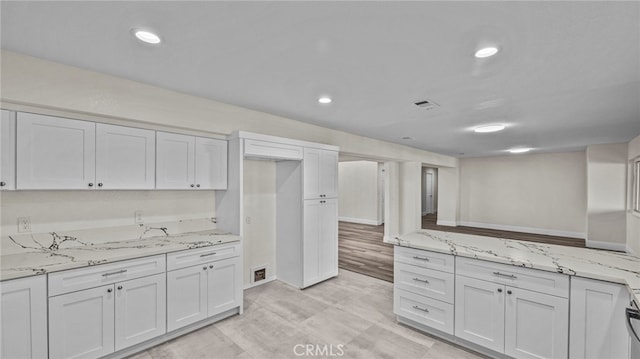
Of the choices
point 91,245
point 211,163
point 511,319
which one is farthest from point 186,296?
point 511,319

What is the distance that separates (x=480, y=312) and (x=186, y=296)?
2676 mm

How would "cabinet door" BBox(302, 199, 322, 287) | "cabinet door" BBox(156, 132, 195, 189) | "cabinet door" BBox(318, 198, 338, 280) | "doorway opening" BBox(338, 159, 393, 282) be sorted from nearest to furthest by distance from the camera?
"cabinet door" BBox(156, 132, 195, 189)
"cabinet door" BBox(302, 199, 322, 287)
"cabinet door" BBox(318, 198, 338, 280)
"doorway opening" BBox(338, 159, 393, 282)

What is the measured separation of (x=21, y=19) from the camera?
5.04ft

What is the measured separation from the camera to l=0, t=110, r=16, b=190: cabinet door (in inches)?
74.6

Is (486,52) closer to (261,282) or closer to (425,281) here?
(425,281)

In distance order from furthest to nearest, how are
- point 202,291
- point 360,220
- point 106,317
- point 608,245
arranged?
point 360,220, point 608,245, point 202,291, point 106,317

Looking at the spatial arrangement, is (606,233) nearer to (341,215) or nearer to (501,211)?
(501,211)

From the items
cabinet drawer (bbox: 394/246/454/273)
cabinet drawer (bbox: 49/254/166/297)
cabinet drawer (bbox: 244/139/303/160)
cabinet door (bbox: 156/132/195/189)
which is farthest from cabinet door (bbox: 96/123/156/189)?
cabinet drawer (bbox: 394/246/454/273)

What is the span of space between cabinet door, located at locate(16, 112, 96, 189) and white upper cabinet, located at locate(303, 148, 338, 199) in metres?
2.27

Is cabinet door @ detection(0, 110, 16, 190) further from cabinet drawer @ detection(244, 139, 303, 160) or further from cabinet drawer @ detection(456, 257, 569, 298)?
cabinet drawer @ detection(456, 257, 569, 298)

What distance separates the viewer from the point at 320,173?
387cm

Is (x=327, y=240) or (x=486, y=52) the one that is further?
(x=327, y=240)

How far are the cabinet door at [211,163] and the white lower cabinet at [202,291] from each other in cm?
88

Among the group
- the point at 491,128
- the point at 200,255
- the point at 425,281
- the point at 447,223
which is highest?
the point at 491,128
